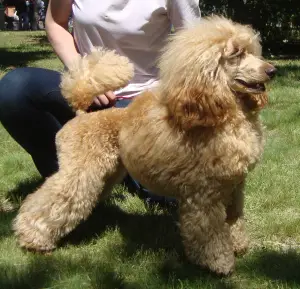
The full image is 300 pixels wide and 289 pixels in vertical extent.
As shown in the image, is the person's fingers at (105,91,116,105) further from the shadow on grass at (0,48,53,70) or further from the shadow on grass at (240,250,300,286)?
the shadow on grass at (0,48,53,70)

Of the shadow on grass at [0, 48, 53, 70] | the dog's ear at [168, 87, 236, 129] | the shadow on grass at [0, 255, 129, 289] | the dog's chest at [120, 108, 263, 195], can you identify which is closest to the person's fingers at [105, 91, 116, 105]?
the dog's chest at [120, 108, 263, 195]

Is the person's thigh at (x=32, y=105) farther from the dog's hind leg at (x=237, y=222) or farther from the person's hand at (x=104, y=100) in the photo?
the dog's hind leg at (x=237, y=222)

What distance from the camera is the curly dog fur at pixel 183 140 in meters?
2.48

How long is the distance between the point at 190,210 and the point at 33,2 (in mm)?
26220

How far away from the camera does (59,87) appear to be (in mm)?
3400

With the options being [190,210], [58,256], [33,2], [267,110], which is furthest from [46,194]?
[33,2]

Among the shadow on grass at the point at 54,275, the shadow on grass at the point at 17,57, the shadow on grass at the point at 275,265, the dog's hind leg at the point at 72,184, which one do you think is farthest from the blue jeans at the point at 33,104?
the shadow on grass at the point at 17,57

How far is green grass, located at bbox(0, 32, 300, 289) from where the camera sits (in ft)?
8.84

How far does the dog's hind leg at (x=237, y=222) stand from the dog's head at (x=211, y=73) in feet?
1.91

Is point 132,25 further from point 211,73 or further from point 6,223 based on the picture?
point 6,223

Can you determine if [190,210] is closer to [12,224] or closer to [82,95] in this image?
[82,95]

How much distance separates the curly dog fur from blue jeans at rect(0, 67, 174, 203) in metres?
0.42

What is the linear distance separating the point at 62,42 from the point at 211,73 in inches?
52.2

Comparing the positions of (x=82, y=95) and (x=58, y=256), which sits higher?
(x=82, y=95)
